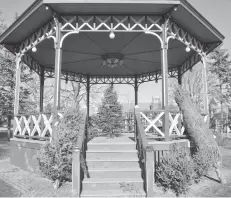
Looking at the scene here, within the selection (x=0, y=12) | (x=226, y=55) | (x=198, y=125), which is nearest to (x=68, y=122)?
(x=198, y=125)

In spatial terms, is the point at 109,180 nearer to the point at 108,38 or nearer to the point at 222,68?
the point at 108,38

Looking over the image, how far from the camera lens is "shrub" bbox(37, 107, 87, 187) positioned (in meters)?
5.15

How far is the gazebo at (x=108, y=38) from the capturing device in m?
6.54

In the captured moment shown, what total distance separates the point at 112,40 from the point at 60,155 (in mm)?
5664

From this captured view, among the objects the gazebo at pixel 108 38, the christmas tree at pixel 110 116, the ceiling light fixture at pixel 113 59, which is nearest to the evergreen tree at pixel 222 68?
the gazebo at pixel 108 38

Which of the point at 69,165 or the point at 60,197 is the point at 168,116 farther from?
the point at 60,197

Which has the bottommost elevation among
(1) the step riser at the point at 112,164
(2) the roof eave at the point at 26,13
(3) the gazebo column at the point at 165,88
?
(1) the step riser at the point at 112,164

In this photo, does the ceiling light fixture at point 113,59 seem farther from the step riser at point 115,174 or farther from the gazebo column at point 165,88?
the step riser at point 115,174

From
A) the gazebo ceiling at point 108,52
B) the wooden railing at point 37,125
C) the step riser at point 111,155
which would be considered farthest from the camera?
the gazebo ceiling at point 108,52

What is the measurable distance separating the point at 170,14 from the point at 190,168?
15.2 ft

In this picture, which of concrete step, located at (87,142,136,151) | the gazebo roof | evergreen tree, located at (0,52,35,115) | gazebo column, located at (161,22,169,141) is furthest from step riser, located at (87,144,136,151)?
evergreen tree, located at (0,52,35,115)

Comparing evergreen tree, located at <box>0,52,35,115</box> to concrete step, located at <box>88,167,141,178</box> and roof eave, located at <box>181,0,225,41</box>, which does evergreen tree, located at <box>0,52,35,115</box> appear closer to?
concrete step, located at <box>88,167,141,178</box>

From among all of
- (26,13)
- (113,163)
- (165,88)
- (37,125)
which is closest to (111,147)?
(113,163)

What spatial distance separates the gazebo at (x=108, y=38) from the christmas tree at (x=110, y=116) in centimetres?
226
